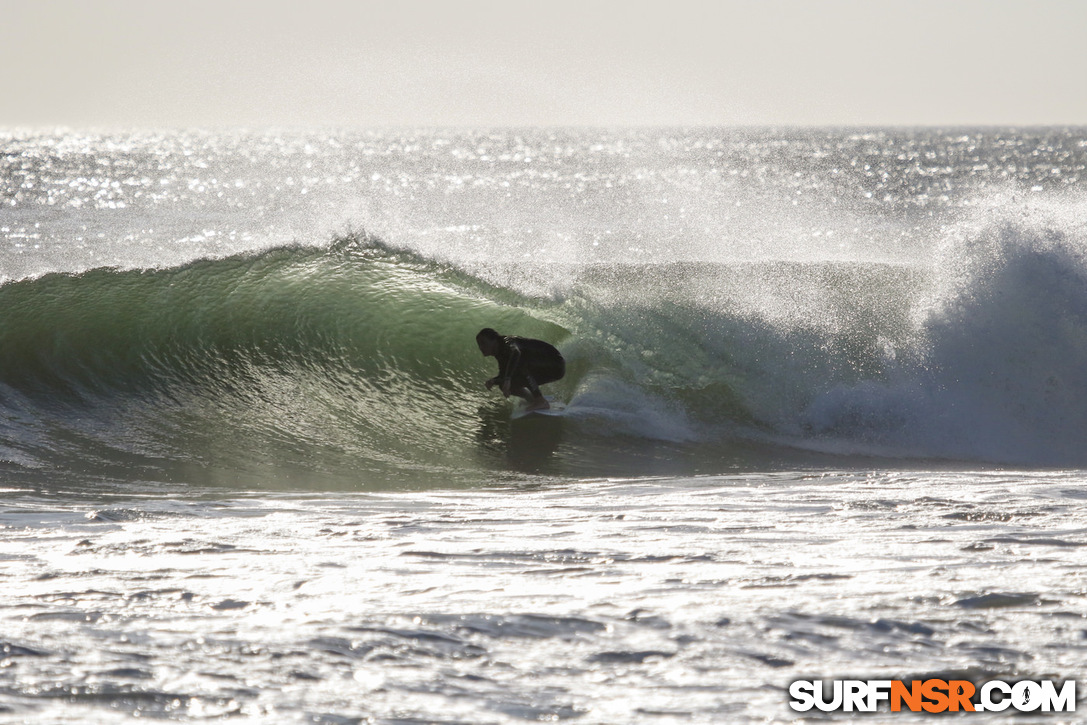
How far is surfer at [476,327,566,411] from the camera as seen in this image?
7949 millimetres

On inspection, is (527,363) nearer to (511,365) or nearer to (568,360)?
(511,365)

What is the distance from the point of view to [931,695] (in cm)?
284

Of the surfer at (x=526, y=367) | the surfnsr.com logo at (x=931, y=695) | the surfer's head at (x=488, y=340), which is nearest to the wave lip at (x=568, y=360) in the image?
the surfer at (x=526, y=367)

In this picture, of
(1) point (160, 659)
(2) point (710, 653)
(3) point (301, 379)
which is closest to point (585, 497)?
(2) point (710, 653)

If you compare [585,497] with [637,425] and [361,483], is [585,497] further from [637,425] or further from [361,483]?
[637,425]

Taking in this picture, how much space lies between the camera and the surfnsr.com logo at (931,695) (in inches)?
109

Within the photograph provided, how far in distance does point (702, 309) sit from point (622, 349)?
3.80 feet

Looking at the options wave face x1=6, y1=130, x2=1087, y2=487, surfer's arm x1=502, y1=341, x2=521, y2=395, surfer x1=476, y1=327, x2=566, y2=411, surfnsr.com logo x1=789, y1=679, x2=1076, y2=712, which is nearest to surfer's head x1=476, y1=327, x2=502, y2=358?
surfer x1=476, y1=327, x2=566, y2=411

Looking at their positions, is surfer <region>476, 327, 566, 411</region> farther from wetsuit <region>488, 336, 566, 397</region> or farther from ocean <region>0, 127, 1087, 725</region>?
ocean <region>0, 127, 1087, 725</region>

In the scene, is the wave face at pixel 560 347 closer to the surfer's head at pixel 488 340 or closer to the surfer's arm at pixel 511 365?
the surfer's arm at pixel 511 365

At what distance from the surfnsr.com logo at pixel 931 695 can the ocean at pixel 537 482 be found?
6 cm

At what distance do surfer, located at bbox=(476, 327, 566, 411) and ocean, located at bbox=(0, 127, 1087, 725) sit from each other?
27cm

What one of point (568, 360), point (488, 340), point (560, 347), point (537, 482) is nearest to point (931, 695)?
point (537, 482)

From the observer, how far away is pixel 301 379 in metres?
8.71
